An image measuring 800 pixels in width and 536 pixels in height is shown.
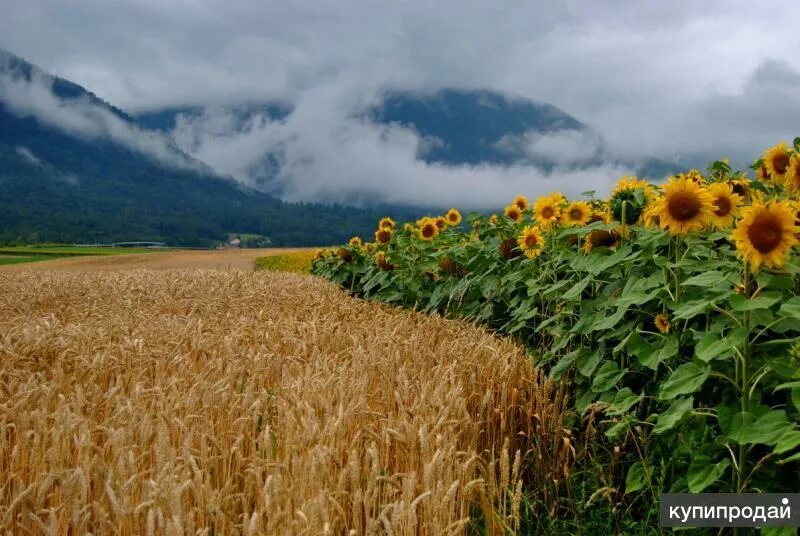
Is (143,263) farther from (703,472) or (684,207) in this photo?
(703,472)

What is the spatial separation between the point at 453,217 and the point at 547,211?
13.4ft

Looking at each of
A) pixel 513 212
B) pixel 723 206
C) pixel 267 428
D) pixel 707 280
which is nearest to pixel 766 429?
pixel 707 280

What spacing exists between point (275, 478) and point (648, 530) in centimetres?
212

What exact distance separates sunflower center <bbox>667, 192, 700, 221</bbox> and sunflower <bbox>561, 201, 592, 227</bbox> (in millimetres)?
1912

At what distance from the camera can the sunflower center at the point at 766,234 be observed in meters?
3.20

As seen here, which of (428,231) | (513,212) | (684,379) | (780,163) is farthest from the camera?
(428,231)

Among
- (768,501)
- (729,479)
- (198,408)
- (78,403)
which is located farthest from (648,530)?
(78,403)

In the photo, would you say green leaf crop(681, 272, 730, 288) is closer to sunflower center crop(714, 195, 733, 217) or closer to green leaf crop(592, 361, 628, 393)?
sunflower center crop(714, 195, 733, 217)

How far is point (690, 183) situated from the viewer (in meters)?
3.99

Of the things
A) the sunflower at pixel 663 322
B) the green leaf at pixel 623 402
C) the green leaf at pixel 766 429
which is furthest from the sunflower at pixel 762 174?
the green leaf at pixel 766 429

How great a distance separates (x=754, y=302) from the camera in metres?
3.12

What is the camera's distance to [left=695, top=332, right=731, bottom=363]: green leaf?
3141 millimetres

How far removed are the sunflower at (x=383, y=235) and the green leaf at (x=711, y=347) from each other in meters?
7.53

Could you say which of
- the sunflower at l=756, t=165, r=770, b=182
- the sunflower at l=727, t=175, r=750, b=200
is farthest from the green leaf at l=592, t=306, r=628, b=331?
the sunflower at l=756, t=165, r=770, b=182
